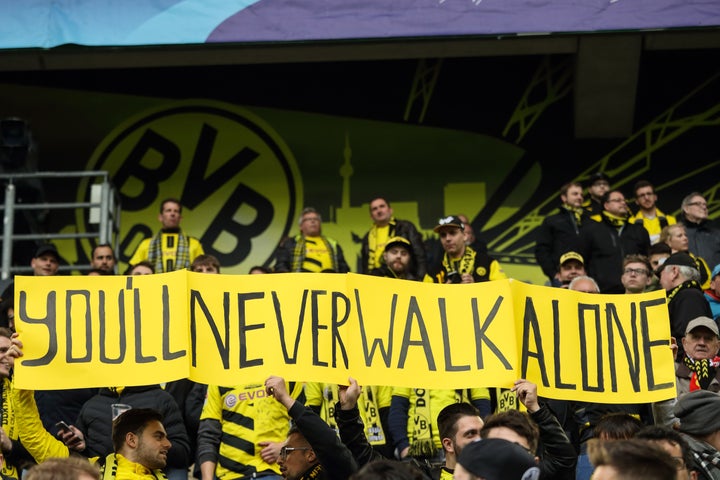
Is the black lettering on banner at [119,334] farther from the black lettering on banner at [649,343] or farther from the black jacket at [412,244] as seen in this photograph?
the black jacket at [412,244]

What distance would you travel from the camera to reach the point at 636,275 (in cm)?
970

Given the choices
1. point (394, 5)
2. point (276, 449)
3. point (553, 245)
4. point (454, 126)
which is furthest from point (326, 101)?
point (276, 449)

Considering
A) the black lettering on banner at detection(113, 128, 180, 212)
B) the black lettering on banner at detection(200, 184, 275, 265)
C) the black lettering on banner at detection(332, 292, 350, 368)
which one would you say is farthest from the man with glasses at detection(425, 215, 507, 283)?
the black lettering on banner at detection(113, 128, 180, 212)

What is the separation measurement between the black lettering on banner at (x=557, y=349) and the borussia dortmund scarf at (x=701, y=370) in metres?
1.31

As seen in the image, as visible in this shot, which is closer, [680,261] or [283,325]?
[283,325]

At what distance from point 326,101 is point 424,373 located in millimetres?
9619

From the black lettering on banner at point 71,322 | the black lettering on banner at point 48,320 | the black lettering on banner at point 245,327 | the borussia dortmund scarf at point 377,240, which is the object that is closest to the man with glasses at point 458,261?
the borussia dortmund scarf at point 377,240

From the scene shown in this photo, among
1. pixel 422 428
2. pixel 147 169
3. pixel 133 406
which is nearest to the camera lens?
pixel 133 406

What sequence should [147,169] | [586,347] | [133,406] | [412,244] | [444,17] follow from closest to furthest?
[586,347] < [133,406] < [412,244] < [444,17] < [147,169]

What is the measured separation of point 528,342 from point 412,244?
204 inches

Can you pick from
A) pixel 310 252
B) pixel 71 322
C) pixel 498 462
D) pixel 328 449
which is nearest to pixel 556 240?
pixel 310 252

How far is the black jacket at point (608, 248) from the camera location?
1173cm

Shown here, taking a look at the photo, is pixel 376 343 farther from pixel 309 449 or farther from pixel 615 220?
pixel 615 220

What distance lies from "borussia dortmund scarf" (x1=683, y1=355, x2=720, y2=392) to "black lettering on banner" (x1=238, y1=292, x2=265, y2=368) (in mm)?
2724
